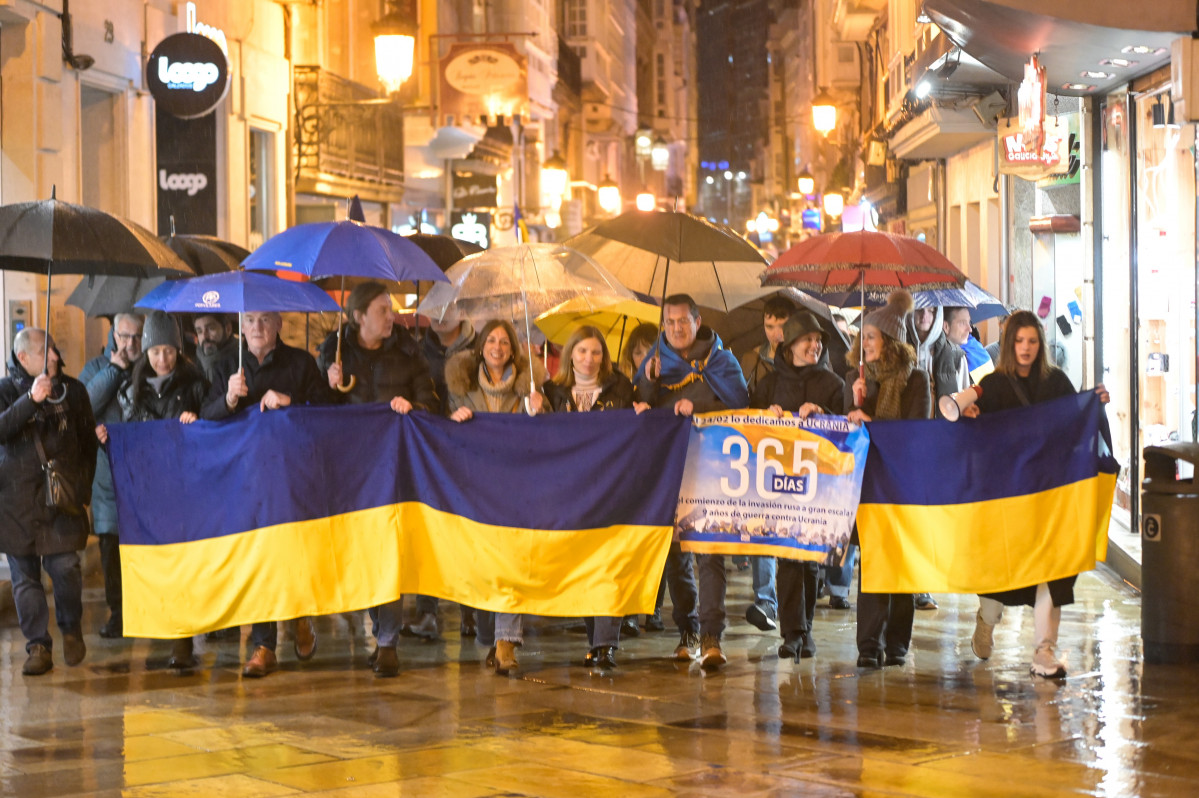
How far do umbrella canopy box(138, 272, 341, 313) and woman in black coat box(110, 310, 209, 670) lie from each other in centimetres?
28

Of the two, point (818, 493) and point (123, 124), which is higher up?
point (123, 124)

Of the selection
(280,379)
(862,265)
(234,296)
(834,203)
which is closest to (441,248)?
(280,379)

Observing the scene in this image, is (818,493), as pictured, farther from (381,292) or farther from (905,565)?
(381,292)

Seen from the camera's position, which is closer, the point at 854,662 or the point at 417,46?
the point at 854,662

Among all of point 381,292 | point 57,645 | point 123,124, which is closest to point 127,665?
point 57,645

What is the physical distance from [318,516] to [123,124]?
8.87m

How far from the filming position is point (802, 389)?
944 centimetres

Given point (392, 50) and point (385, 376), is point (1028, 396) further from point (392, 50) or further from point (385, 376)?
point (392, 50)

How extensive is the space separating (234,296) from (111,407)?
1633 millimetres

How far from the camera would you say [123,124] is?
55.1ft

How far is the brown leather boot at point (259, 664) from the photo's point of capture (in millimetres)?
9109

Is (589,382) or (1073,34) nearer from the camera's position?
(589,382)

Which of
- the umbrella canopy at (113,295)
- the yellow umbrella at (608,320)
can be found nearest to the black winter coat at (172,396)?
the umbrella canopy at (113,295)

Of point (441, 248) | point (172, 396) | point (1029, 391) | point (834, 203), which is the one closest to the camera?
point (1029, 391)
